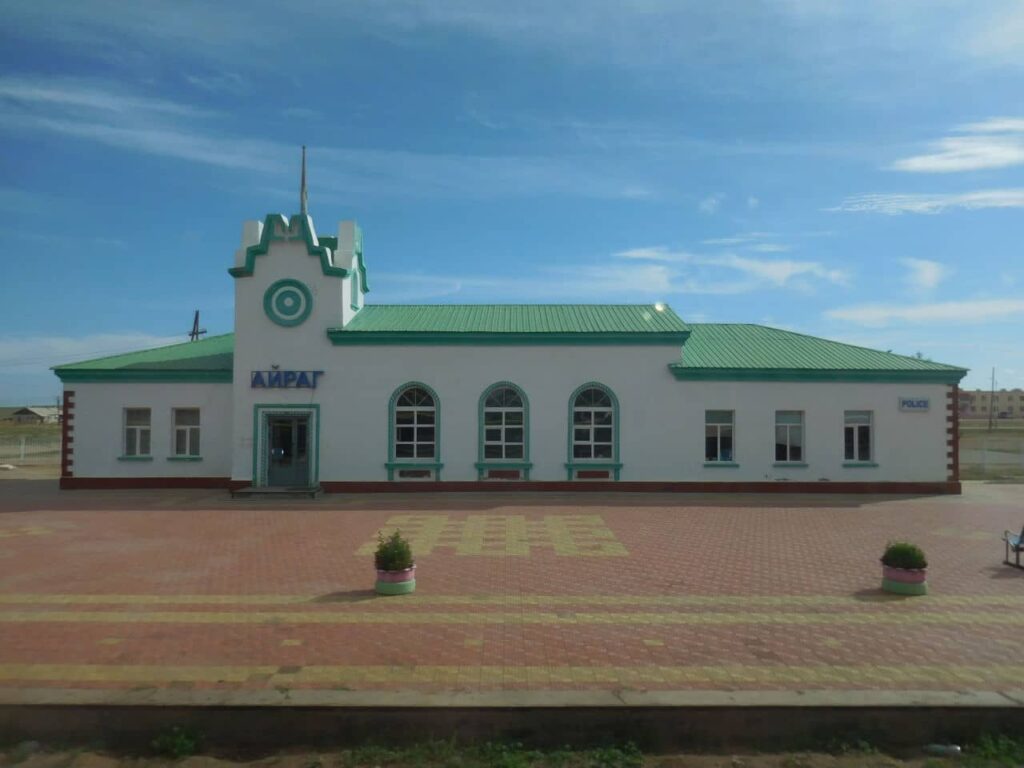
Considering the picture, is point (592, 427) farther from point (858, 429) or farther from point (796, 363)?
point (858, 429)

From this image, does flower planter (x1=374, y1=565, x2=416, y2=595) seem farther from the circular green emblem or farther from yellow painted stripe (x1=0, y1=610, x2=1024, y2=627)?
the circular green emblem

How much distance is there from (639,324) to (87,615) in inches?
701

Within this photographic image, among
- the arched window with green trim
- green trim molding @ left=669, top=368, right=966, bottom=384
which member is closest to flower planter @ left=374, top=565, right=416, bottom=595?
the arched window with green trim

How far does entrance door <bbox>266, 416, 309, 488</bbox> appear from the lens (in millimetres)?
22812

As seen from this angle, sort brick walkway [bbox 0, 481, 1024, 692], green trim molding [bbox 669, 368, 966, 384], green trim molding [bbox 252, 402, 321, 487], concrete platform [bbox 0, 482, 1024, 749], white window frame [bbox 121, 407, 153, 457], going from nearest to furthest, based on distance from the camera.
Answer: concrete platform [bbox 0, 482, 1024, 749]
brick walkway [bbox 0, 481, 1024, 692]
green trim molding [bbox 252, 402, 321, 487]
green trim molding [bbox 669, 368, 966, 384]
white window frame [bbox 121, 407, 153, 457]

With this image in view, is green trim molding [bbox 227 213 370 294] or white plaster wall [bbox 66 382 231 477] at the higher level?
green trim molding [bbox 227 213 370 294]

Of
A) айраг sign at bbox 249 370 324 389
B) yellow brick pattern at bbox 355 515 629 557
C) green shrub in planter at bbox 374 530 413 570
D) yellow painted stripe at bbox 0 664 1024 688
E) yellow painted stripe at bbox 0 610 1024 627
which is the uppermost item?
айраг sign at bbox 249 370 324 389


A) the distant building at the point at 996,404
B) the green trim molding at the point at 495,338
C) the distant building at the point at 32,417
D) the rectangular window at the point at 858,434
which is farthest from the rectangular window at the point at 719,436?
the distant building at the point at 996,404

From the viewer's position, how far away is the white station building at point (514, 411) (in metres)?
22.8

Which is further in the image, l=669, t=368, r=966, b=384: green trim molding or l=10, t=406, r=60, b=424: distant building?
l=10, t=406, r=60, b=424: distant building

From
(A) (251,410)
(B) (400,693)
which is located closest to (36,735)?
(B) (400,693)

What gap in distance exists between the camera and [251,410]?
74.8ft

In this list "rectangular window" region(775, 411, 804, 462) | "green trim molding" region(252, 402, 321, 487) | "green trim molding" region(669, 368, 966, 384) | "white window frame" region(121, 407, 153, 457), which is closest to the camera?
"green trim molding" region(252, 402, 321, 487)

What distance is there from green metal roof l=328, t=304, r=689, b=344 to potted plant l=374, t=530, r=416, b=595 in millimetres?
12987
